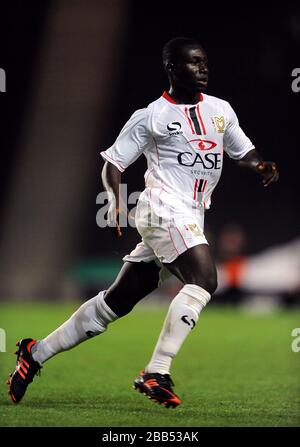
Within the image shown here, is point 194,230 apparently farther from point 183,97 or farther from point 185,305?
point 183,97

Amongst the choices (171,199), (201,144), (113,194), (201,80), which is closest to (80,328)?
(113,194)

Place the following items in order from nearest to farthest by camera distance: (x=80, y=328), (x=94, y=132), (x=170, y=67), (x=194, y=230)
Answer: (x=194, y=230)
(x=170, y=67)
(x=80, y=328)
(x=94, y=132)

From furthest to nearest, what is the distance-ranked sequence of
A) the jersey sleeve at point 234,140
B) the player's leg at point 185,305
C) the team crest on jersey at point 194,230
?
the jersey sleeve at point 234,140
the team crest on jersey at point 194,230
the player's leg at point 185,305

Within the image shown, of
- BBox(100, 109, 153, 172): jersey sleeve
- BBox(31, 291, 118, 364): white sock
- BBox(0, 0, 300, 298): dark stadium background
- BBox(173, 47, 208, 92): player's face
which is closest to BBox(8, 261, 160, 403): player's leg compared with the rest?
BBox(31, 291, 118, 364): white sock

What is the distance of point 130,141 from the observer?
5488mm

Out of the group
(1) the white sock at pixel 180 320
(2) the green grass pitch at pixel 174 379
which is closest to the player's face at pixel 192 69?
(1) the white sock at pixel 180 320

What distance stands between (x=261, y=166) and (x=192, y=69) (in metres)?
0.70

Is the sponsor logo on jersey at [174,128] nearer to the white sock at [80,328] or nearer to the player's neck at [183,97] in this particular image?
the player's neck at [183,97]

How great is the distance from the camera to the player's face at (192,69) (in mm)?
5484

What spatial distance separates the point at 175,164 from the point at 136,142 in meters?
0.25

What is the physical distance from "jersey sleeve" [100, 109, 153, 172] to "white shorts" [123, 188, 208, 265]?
0.23 m

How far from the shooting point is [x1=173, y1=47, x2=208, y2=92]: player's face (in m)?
5.48

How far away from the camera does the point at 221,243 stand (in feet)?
56.0

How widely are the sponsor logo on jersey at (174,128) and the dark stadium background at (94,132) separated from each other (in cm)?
1173
